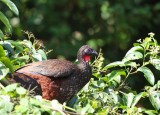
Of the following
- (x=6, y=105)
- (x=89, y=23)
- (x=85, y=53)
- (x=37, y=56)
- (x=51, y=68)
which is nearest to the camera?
(x=6, y=105)

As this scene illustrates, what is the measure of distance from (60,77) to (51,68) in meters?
0.11

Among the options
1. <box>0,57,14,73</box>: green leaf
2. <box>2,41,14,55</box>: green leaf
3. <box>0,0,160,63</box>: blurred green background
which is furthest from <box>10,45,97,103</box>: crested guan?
<box>0,0,160,63</box>: blurred green background

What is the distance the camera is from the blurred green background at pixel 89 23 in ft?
34.0

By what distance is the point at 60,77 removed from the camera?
4574 millimetres

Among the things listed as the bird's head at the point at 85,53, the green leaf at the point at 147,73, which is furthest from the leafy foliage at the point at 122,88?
the bird's head at the point at 85,53

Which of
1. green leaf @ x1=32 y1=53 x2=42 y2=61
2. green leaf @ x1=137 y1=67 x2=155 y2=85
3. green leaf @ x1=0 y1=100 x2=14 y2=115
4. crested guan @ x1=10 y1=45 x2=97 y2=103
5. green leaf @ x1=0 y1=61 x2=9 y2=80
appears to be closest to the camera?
green leaf @ x1=0 y1=100 x2=14 y2=115

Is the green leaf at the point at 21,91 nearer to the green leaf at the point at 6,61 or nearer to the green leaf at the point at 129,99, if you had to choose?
the green leaf at the point at 6,61

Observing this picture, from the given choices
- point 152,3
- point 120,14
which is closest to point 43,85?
point 120,14

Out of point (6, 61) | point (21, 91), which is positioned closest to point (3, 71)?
point (6, 61)

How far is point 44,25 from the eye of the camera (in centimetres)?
1071

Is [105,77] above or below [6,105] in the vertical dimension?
above

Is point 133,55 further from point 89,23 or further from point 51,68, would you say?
point 89,23

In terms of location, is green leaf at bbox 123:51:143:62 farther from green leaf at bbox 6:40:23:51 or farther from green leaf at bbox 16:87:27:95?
green leaf at bbox 16:87:27:95

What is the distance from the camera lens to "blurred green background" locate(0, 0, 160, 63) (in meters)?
10.4
